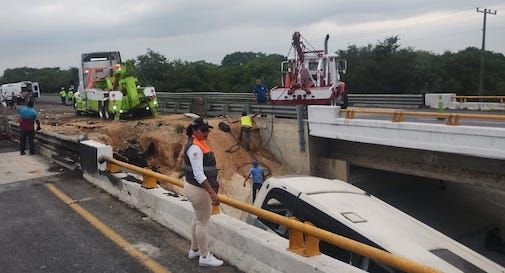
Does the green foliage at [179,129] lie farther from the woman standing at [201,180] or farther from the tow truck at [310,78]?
the woman standing at [201,180]

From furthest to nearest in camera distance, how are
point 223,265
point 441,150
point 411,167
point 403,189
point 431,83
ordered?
point 431,83, point 403,189, point 411,167, point 441,150, point 223,265

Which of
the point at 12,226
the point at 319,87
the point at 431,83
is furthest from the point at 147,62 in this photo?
the point at 12,226

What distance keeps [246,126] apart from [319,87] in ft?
12.9

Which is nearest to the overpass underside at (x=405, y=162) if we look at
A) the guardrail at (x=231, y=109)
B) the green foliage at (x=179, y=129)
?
the guardrail at (x=231, y=109)

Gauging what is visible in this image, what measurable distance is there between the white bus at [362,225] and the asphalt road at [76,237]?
6.44 ft

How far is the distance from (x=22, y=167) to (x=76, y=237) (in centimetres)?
720

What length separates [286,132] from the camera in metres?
21.3

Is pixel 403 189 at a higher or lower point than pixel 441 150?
lower

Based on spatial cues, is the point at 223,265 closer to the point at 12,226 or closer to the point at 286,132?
the point at 12,226

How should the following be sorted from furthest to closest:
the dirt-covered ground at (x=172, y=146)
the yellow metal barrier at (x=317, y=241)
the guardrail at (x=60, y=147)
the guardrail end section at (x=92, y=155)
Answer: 1. the dirt-covered ground at (x=172, y=146)
2. the guardrail at (x=60, y=147)
3. the guardrail end section at (x=92, y=155)
4. the yellow metal barrier at (x=317, y=241)

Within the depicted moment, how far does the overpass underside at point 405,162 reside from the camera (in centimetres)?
1404

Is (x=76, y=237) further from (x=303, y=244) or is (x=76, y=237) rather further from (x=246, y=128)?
(x=246, y=128)

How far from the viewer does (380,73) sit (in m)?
53.0

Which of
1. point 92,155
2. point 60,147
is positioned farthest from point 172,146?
point 92,155
